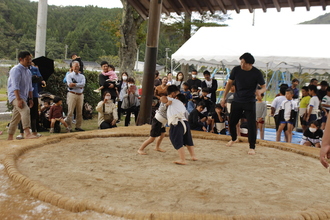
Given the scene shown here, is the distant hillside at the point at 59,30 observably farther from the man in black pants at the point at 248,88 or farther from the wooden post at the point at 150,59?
the man in black pants at the point at 248,88

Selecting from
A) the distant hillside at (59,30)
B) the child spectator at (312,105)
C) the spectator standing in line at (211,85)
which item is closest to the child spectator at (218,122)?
the spectator standing in line at (211,85)

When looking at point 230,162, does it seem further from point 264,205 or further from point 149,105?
point 149,105

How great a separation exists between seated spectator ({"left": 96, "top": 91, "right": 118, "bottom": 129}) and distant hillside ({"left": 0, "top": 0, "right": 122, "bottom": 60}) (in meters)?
28.3

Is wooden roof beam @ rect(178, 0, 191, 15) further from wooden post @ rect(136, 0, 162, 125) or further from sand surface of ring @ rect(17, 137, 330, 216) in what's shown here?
sand surface of ring @ rect(17, 137, 330, 216)

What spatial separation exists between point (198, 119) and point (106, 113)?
150 cm

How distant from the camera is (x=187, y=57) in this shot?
21.3ft

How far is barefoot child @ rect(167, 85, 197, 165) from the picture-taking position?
3.17 meters

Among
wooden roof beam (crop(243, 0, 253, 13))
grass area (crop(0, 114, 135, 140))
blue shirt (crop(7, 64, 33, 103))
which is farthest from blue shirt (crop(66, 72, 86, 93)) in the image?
wooden roof beam (crop(243, 0, 253, 13))

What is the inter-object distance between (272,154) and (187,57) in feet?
10.3

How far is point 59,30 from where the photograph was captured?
123ft

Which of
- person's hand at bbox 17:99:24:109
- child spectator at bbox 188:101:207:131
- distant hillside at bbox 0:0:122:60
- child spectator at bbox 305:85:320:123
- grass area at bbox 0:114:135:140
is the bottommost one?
grass area at bbox 0:114:135:140

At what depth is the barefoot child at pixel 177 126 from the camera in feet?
Answer: 10.4

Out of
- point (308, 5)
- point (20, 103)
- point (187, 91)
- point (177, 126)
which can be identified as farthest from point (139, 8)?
point (177, 126)

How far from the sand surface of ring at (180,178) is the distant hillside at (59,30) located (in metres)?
30.6
